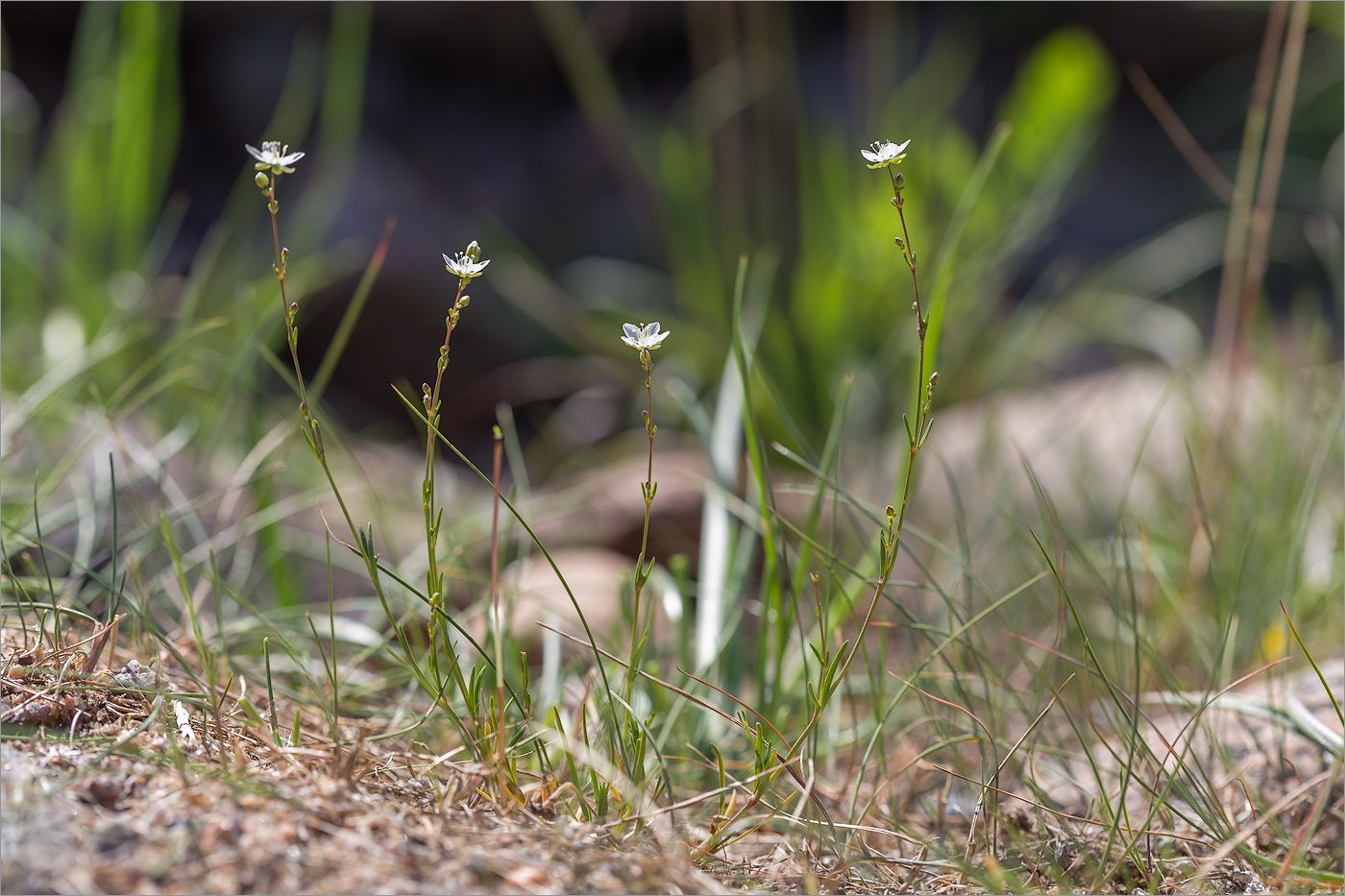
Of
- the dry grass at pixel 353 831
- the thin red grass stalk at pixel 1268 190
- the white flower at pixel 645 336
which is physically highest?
the thin red grass stalk at pixel 1268 190

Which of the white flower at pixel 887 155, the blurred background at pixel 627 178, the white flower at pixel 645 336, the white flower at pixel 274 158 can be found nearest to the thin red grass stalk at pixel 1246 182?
the blurred background at pixel 627 178

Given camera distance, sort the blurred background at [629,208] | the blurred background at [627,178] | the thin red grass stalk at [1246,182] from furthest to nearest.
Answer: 1. the blurred background at [627,178]
2. the blurred background at [629,208]
3. the thin red grass stalk at [1246,182]

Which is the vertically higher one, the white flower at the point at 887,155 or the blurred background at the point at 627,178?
the blurred background at the point at 627,178

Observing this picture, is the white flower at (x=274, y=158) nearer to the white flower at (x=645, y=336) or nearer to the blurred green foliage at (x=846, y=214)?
the white flower at (x=645, y=336)

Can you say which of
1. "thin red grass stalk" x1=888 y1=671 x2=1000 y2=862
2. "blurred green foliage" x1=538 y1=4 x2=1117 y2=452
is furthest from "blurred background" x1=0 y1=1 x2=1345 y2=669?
"thin red grass stalk" x1=888 y1=671 x2=1000 y2=862

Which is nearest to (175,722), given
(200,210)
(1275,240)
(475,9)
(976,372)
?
(976,372)

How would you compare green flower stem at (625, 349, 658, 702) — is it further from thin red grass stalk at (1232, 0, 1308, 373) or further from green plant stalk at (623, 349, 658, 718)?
thin red grass stalk at (1232, 0, 1308, 373)

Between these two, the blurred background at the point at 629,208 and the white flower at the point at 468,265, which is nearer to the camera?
the white flower at the point at 468,265

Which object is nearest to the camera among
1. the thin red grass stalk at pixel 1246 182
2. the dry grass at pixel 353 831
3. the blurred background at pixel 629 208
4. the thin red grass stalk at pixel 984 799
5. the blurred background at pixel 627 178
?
the dry grass at pixel 353 831
